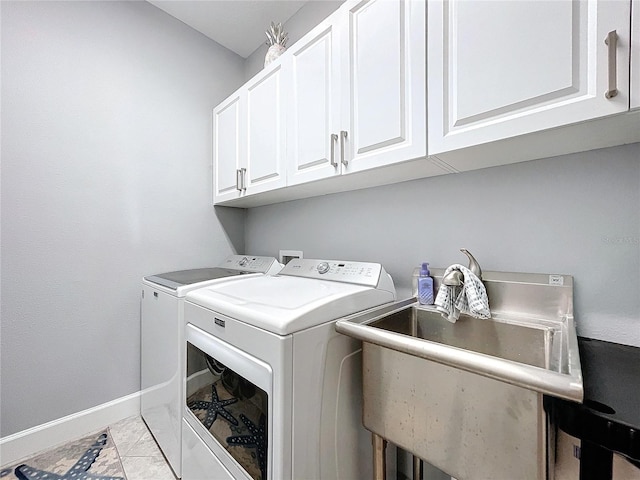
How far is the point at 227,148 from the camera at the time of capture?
2.12 metres

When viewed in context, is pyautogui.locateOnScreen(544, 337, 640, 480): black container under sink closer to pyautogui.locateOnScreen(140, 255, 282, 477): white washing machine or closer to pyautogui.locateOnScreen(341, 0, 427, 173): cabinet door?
pyautogui.locateOnScreen(341, 0, 427, 173): cabinet door

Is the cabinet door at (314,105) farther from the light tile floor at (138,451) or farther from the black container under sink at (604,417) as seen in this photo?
the light tile floor at (138,451)

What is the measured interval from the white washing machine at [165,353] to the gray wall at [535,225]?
0.83 metres

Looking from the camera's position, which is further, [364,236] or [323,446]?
[364,236]

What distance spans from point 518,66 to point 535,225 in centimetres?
59

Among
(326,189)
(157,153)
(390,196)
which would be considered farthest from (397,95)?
(157,153)

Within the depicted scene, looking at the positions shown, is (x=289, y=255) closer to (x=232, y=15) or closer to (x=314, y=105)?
(x=314, y=105)

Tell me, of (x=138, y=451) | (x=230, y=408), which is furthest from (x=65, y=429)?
(x=230, y=408)

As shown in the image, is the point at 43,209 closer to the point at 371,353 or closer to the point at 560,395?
the point at 371,353

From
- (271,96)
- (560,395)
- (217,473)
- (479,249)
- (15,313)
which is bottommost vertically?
(217,473)

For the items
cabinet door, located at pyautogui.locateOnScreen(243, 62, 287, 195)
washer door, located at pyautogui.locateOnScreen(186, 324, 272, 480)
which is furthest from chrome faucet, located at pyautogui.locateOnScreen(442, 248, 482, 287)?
cabinet door, located at pyautogui.locateOnScreen(243, 62, 287, 195)

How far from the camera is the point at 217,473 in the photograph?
110 centimetres

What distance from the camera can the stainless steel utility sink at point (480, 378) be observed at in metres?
0.61

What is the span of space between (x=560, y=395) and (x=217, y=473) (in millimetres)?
1225
